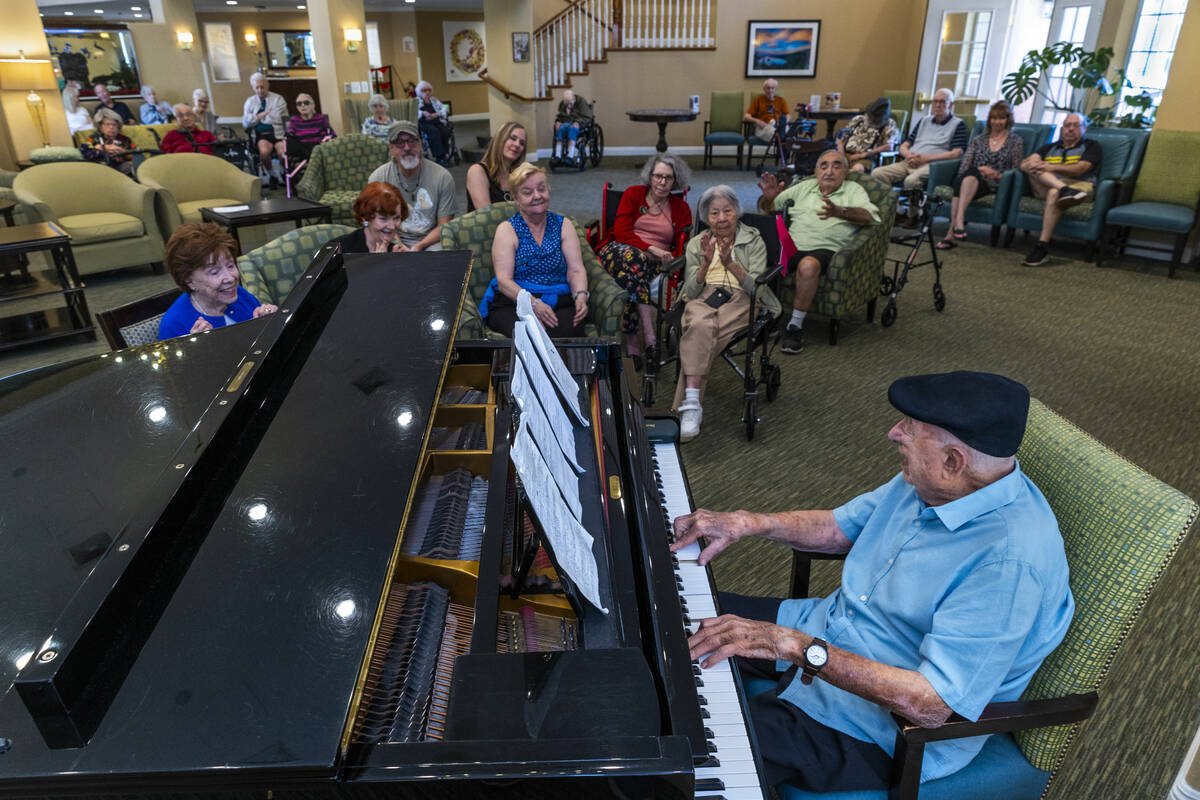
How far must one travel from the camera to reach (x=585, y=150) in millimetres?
11578

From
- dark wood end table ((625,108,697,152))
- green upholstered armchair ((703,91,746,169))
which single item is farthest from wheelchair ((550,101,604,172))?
green upholstered armchair ((703,91,746,169))

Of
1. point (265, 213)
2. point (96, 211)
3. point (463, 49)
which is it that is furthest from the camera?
point (463, 49)

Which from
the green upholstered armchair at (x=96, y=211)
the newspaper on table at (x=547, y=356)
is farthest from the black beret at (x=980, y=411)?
the green upholstered armchair at (x=96, y=211)

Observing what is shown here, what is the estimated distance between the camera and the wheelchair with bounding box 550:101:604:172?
1144 centimetres

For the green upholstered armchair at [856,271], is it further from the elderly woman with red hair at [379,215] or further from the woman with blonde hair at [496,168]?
the elderly woman with red hair at [379,215]

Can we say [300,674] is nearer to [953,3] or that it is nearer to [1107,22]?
[1107,22]

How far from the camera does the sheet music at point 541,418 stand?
131cm

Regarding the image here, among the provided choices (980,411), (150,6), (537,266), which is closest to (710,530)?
(980,411)

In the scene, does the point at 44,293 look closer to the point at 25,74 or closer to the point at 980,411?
the point at 25,74

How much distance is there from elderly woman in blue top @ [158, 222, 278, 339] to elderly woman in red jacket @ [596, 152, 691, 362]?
2042mm

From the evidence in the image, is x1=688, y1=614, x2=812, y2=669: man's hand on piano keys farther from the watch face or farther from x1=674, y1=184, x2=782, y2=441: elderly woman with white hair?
x1=674, y1=184, x2=782, y2=441: elderly woman with white hair

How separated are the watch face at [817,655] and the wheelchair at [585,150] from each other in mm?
10891

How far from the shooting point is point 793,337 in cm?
485

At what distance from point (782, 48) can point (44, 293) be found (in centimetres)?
1142
